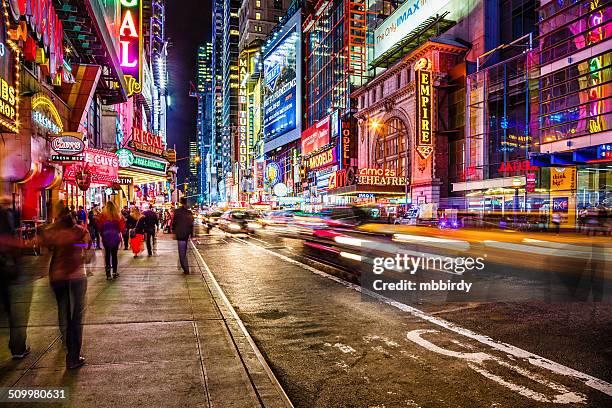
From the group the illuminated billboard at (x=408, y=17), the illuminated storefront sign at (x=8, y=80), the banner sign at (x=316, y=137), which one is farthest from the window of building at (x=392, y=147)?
the illuminated storefront sign at (x=8, y=80)

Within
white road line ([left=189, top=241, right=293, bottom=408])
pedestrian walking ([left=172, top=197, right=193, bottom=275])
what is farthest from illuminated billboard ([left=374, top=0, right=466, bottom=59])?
white road line ([left=189, top=241, right=293, bottom=408])

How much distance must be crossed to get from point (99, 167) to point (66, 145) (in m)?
5.09

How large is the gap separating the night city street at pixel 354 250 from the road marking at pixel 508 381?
0.04 metres

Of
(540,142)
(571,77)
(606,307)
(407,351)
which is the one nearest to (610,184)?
(540,142)

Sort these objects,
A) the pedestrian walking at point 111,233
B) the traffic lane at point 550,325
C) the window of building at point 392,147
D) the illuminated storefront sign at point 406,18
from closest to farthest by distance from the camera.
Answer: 1. the traffic lane at point 550,325
2. the pedestrian walking at point 111,233
3. the illuminated storefront sign at point 406,18
4. the window of building at point 392,147

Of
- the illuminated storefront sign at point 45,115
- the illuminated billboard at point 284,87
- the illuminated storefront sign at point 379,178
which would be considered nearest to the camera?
the illuminated storefront sign at point 45,115

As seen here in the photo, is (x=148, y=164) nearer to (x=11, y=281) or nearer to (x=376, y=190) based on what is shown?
(x=376, y=190)

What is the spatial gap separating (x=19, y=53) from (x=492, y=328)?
54.9 ft

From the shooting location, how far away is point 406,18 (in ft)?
176

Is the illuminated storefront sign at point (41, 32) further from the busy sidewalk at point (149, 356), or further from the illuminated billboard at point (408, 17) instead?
the illuminated billboard at point (408, 17)

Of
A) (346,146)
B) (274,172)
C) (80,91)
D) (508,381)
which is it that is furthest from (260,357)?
(274,172)

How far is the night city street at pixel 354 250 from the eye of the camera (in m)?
5.27

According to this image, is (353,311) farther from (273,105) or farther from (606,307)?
(273,105)

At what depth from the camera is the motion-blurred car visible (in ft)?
107
